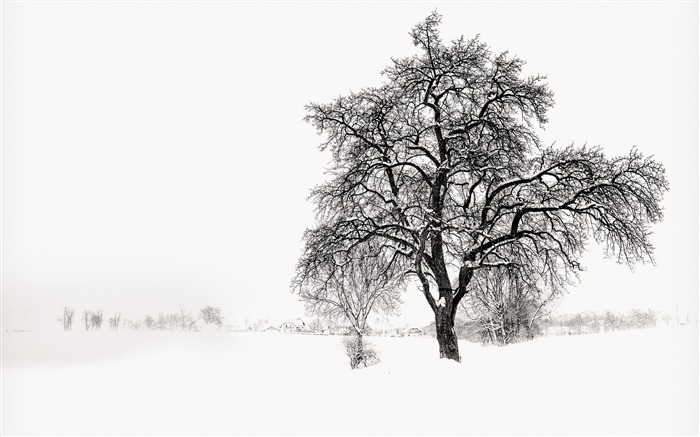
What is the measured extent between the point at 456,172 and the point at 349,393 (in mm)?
8011

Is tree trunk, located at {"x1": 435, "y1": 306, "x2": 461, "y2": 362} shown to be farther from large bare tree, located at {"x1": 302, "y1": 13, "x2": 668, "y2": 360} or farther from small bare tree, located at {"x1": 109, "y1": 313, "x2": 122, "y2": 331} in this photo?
small bare tree, located at {"x1": 109, "y1": 313, "x2": 122, "y2": 331}

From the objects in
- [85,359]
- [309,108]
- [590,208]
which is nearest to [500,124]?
[590,208]

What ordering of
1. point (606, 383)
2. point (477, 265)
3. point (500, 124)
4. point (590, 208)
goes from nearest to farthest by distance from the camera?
point (606, 383), point (590, 208), point (477, 265), point (500, 124)

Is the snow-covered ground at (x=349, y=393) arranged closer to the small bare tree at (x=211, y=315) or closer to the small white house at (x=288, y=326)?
the small bare tree at (x=211, y=315)

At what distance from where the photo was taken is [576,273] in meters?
13.8

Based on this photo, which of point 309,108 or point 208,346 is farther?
point 309,108

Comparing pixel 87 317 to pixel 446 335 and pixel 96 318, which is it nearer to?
pixel 96 318

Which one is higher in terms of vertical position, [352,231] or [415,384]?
[352,231]

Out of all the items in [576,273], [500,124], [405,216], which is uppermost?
[500,124]

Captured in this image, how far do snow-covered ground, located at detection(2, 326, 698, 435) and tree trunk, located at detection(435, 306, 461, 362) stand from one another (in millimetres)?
1774

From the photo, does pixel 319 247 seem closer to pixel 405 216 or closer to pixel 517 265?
pixel 405 216

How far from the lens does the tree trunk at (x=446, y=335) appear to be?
13195mm

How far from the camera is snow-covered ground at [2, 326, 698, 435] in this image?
699 centimetres

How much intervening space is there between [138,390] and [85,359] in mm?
4594
